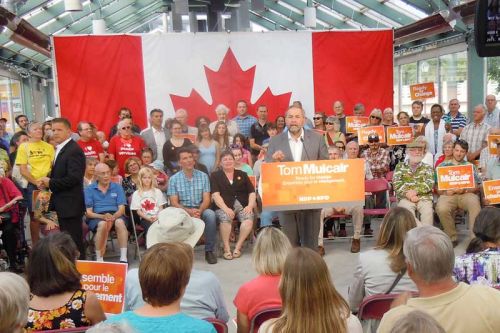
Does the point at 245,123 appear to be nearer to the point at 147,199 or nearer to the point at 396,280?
the point at 147,199

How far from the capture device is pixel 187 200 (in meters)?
5.34

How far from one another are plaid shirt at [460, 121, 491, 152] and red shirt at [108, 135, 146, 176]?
14.9 feet

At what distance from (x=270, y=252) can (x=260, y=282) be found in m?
0.15

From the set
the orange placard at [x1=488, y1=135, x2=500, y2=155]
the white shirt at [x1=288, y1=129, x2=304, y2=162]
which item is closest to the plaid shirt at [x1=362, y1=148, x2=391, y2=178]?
the orange placard at [x1=488, y1=135, x2=500, y2=155]

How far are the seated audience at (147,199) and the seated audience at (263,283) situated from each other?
2919 millimetres

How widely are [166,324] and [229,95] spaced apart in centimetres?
638

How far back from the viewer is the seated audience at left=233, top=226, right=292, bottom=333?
230 cm

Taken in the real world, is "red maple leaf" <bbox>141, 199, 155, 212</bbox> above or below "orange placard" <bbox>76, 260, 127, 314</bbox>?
above

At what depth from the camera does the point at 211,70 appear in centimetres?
766

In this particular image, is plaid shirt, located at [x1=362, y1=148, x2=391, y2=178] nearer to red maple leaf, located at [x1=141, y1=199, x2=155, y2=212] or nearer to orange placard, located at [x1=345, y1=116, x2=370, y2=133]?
orange placard, located at [x1=345, y1=116, x2=370, y2=133]

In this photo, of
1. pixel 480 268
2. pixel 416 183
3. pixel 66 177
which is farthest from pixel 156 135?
pixel 480 268

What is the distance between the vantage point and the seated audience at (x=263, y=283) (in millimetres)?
2305

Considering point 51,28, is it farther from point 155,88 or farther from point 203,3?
point 155,88

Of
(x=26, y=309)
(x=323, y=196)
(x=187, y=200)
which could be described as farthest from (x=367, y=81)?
(x=26, y=309)
